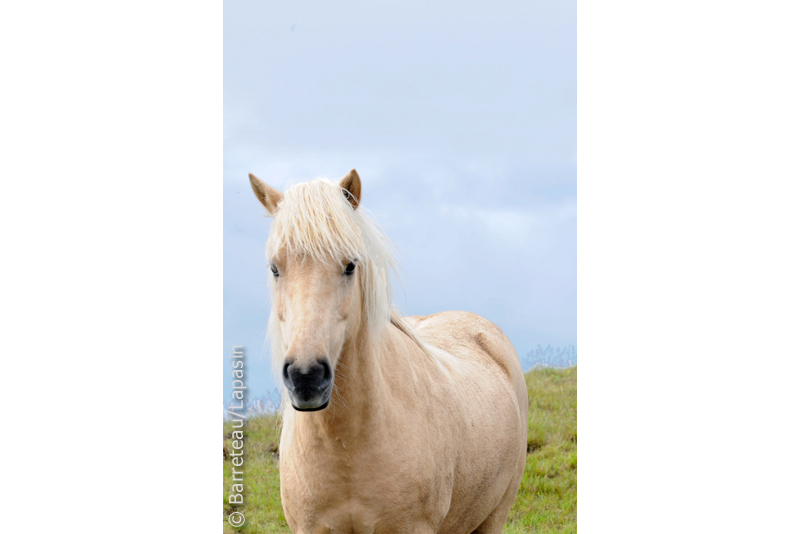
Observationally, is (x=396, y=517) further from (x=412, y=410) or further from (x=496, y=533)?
(x=496, y=533)

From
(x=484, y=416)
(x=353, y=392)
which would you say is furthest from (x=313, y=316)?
(x=484, y=416)

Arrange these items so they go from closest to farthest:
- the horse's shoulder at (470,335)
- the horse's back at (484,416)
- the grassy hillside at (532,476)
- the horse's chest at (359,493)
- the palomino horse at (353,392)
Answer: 1. the palomino horse at (353,392)
2. the horse's chest at (359,493)
3. the horse's back at (484,416)
4. the horse's shoulder at (470,335)
5. the grassy hillside at (532,476)

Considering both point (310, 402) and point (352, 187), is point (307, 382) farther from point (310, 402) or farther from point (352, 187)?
point (352, 187)

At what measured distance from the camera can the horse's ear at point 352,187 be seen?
251 cm

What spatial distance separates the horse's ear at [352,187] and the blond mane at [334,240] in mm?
29

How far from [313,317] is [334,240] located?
342 mm

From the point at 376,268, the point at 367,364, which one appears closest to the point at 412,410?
the point at 367,364

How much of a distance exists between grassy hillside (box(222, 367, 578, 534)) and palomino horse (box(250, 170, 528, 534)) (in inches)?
75.2

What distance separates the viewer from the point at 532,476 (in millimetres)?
5180

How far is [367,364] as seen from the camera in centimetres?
253

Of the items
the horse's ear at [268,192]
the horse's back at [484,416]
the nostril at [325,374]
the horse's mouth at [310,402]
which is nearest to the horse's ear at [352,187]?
the horse's ear at [268,192]

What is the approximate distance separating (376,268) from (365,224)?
0.66 feet

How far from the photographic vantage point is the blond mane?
2221 mm

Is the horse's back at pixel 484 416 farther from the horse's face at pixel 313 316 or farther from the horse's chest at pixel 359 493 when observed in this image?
the horse's face at pixel 313 316
